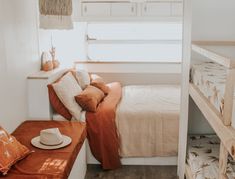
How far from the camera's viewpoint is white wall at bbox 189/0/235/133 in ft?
9.52

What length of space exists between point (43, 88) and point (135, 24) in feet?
7.93

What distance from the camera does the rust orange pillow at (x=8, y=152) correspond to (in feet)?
6.36

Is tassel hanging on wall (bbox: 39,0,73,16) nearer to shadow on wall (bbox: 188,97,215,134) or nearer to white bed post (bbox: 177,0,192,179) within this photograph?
white bed post (bbox: 177,0,192,179)

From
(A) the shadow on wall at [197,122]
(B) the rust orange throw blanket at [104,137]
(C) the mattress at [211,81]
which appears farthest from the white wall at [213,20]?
(B) the rust orange throw blanket at [104,137]

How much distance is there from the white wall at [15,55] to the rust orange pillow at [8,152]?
43cm

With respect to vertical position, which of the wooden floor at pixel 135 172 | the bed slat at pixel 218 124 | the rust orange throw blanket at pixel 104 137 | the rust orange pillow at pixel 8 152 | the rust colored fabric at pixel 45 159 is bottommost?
the wooden floor at pixel 135 172

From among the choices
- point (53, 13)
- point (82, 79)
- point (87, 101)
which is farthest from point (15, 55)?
point (82, 79)

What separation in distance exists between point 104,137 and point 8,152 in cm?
135

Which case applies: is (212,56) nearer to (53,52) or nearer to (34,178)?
(34,178)

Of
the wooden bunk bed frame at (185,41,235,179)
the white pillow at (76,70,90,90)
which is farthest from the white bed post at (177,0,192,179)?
the white pillow at (76,70,90,90)

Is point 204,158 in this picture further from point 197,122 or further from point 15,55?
point 15,55

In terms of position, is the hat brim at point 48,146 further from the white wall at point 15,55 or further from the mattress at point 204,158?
the mattress at point 204,158

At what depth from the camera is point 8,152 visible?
2.01 metres

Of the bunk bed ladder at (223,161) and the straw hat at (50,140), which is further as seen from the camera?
the straw hat at (50,140)
